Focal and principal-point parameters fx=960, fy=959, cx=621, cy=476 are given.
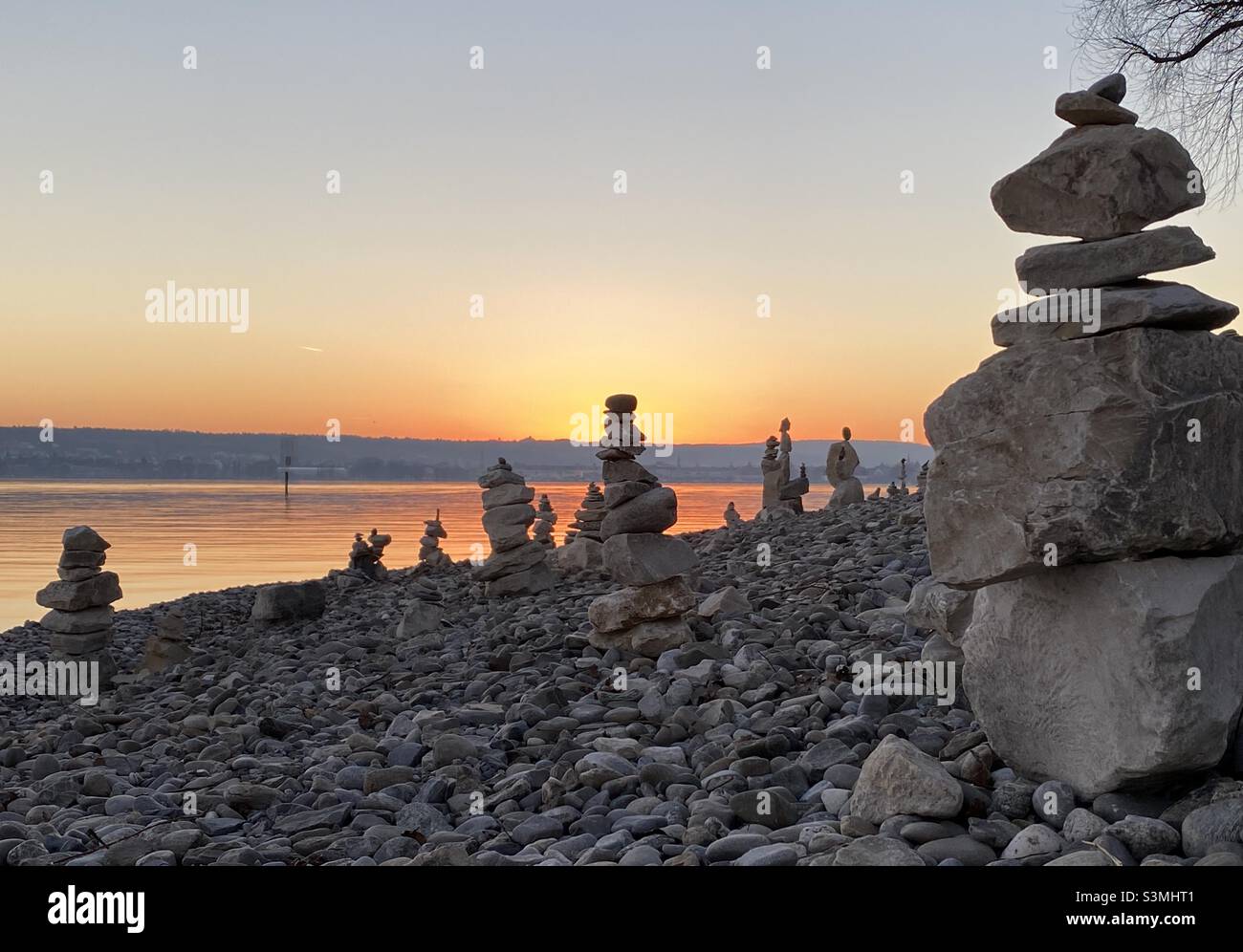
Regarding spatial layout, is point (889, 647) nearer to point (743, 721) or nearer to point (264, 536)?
point (743, 721)

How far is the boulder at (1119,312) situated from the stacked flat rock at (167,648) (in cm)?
1425

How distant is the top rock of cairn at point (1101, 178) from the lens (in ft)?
16.8

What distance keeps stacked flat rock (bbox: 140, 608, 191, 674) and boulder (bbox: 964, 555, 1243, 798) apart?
13760mm

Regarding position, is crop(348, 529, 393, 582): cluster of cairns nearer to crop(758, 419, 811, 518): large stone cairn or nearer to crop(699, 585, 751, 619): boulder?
crop(758, 419, 811, 518): large stone cairn

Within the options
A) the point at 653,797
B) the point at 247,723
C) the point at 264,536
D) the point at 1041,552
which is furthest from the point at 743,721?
the point at 264,536

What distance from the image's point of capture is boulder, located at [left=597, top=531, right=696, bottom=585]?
9556 millimetres

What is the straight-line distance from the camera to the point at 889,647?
799cm

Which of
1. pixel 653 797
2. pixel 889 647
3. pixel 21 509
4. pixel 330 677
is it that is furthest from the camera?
pixel 21 509

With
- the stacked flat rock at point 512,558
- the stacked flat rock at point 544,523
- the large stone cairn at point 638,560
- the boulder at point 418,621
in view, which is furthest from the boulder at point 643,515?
the stacked flat rock at point 544,523

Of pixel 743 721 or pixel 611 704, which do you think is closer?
pixel 743 721

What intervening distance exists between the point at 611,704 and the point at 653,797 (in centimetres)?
221

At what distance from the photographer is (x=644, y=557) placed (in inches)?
380

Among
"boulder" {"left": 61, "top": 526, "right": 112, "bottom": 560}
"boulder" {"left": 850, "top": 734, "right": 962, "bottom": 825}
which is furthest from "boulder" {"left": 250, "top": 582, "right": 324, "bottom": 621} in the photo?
"boulder" {"left": 850, "top": 734, "right": 962, "bottom": 825}

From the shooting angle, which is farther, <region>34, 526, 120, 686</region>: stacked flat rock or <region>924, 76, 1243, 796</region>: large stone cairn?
<region>34, 526, 120, 686</region>: stacked flat rock
